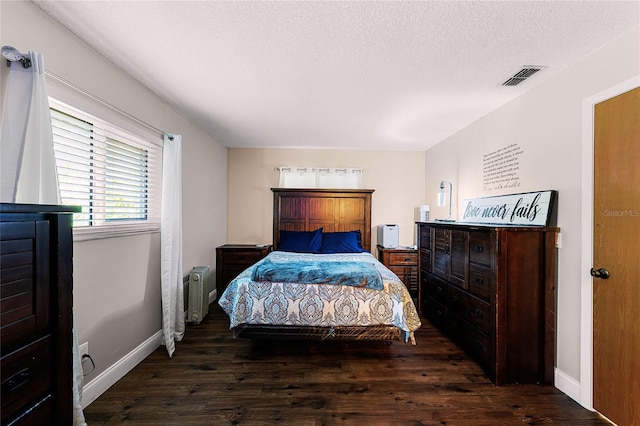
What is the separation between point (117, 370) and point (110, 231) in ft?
3.60

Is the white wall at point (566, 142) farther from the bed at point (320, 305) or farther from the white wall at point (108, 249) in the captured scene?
the white wall at point (108, 249)

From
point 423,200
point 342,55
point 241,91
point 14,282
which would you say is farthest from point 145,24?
point 423,200

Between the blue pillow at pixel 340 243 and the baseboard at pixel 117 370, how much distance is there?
7.76ft

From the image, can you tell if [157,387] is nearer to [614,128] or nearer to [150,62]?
[150,62]

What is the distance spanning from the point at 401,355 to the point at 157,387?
206cm

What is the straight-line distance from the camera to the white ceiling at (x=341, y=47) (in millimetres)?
1513

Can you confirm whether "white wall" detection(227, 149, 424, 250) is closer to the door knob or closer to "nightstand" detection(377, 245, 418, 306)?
"nightstand" detection(377, 245, 418, 306)

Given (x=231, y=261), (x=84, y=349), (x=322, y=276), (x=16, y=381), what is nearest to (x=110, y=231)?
(x=84, y=349)

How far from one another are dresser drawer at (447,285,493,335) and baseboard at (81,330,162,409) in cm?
296

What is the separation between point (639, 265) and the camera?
1583mm

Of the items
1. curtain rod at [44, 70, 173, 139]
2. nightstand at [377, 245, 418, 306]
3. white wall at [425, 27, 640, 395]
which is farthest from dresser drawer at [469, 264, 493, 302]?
curtain rod at [44, 70, 173, 139]

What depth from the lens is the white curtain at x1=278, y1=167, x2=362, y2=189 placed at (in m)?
4.70

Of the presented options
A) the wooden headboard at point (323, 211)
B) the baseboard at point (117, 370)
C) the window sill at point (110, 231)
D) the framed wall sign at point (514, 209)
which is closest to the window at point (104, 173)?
the window sill at point (110, 231)

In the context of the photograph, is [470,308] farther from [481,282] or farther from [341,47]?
[341,47]
